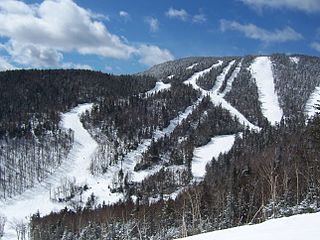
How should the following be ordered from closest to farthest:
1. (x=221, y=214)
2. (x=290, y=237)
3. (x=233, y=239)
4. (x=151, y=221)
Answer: (x=290, y=237)
(x=233, y=239)
(x=221, y=214)
(x=151, y=221)

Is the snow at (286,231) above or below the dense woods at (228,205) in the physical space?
above

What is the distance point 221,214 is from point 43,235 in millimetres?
83439

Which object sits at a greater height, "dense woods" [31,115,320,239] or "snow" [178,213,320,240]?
"snow" [178,213,320,240]

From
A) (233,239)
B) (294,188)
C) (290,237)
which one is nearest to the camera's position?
(290,237)

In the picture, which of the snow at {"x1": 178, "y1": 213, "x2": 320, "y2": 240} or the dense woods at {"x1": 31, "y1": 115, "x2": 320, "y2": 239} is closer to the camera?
the snow at {"x1": 178, "y1": 213, "x2": 320, "y2": 240}

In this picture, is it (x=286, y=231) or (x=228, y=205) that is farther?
(x=228, y=205)

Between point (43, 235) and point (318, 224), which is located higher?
point (318, 224)

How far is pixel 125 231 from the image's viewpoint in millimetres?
113000

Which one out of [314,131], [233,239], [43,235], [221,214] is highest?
[314,131]

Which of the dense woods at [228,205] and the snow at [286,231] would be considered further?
the dense woods at [228,205]

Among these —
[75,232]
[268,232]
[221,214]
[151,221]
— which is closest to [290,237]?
[268,232]

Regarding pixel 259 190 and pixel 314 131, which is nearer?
pixel 314 131

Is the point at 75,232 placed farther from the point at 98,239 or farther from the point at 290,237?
the point at 290,237

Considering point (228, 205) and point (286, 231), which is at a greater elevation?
point (286, 231)
